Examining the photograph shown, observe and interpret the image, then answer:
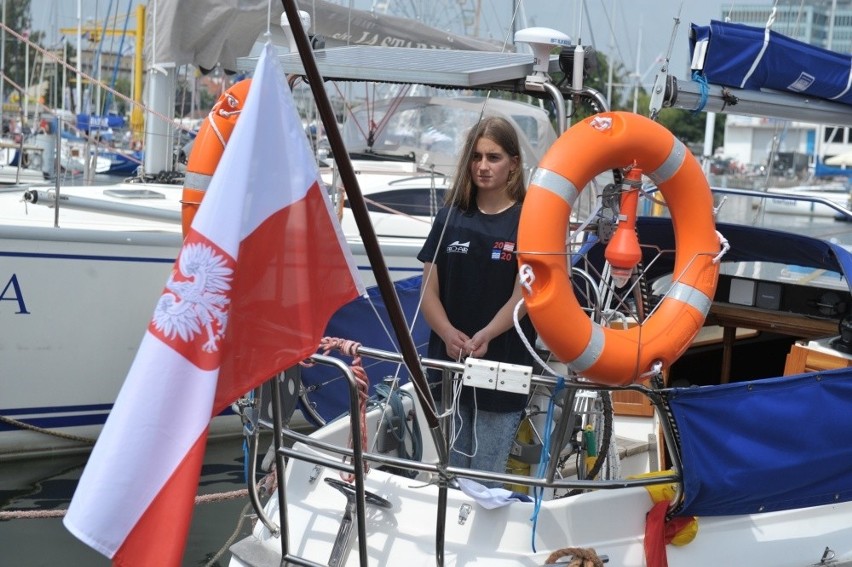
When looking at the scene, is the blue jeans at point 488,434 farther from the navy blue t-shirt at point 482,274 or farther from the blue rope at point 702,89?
the blue rope at point 702,89

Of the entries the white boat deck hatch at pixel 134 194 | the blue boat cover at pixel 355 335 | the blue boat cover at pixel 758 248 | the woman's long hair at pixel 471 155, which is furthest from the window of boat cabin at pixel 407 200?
the woman's long hair at pixel 471 155

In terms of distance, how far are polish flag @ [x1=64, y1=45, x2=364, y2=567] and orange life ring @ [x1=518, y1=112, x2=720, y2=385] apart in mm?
616

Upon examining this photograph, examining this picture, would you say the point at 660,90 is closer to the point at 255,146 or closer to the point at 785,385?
the point at 785,385

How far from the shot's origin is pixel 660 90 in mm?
4684

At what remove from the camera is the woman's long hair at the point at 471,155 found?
4020 mm

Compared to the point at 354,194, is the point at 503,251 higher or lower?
lower

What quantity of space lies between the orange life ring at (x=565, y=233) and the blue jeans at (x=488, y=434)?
586 millimetres

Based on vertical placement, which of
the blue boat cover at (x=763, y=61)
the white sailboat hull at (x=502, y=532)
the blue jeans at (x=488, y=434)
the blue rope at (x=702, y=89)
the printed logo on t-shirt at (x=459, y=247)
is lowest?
the white sailboat hull at (x=502, y=532)

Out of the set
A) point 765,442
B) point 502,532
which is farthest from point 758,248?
point 502,532

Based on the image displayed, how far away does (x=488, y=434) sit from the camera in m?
4.08

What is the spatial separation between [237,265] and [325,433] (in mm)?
1619

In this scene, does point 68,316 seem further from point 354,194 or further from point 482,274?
point 354,194

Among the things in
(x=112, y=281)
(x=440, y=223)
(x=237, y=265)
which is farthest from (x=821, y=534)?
(x=112, y=281)

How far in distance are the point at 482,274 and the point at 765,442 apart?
46.0 inches
